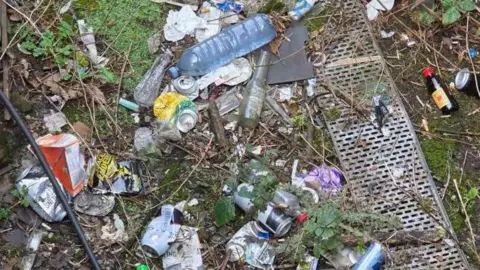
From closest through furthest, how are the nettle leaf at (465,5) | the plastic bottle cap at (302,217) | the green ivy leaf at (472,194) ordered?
the plastic bottle cap at (302,217) → the green ivy leaf at (472,194) → the nettle leaf at (465,5)

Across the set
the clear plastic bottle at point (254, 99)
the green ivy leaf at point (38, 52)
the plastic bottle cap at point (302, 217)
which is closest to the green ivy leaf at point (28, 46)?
the green ivy leaf at point (38, 52)

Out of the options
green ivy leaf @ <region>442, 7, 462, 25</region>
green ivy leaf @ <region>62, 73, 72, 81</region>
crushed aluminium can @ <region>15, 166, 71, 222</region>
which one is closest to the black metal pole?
crushed aluminium can @ <region>15, 166, 71, 222</region>

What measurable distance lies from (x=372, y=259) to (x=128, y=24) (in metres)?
1.47

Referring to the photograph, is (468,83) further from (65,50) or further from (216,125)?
(65,50)

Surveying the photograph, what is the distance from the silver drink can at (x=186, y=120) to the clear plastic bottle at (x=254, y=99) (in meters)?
0.20

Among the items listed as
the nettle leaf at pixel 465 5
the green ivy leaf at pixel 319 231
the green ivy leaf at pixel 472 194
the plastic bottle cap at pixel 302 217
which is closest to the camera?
the green ivy leaf at pixel 319 231

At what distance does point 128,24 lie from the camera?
10.6 ft

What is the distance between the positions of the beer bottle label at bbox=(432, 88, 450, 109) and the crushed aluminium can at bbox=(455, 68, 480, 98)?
10cm

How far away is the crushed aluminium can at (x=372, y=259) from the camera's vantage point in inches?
107

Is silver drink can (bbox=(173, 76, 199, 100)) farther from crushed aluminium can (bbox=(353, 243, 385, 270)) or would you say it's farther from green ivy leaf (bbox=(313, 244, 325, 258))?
crushed aluminium can (bbox=(353, 243, 385, 270))

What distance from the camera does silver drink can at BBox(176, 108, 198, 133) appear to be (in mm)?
2998

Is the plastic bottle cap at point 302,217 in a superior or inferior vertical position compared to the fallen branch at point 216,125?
inferior

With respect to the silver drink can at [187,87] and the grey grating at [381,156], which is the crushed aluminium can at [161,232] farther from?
the grey grating at [381,156]

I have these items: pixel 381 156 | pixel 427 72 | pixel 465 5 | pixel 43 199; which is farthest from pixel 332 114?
pixel 43 199
